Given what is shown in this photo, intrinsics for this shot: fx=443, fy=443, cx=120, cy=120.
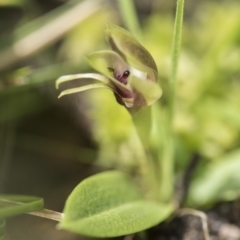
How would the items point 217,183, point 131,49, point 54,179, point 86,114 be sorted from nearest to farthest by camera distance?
point 131,49 < point 217,183 < point 54,179 < point 86,114

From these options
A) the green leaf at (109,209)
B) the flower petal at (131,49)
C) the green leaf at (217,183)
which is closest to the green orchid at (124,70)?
the flower petal at (131,49)

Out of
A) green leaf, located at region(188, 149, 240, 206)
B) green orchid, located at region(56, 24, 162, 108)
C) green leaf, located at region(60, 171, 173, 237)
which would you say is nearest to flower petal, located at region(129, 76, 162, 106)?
green orchid, located at region(56, 24, 162, 108)

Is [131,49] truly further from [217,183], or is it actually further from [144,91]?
[217,183]

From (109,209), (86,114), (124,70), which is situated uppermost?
(86,114)

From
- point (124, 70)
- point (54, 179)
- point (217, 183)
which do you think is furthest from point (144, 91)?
point (54, 179)

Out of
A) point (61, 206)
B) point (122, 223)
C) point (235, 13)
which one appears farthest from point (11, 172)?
point (235, 13)

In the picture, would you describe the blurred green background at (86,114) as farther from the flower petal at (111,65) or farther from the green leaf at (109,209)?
the flower petal at (111,65)

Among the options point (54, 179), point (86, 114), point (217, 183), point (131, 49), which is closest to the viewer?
Answer: point (131, 49)
